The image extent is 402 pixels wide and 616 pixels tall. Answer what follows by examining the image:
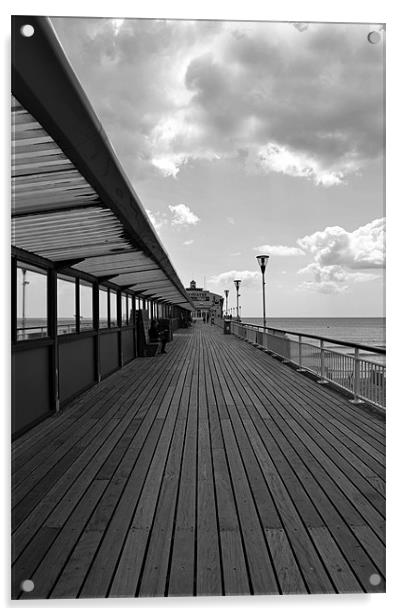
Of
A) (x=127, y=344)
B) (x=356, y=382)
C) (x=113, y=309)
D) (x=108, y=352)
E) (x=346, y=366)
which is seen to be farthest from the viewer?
(x=127, y=344)

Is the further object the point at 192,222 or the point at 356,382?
the point at 356,382

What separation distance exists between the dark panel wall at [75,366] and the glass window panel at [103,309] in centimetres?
75

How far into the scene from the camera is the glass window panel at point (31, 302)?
11.6ft

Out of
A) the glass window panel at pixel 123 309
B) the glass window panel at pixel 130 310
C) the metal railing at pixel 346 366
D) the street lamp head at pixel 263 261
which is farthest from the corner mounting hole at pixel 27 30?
the street lamp head at pixel 263 261

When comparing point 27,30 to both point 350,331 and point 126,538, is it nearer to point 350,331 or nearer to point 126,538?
point 126,538

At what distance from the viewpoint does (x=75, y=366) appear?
16.5 ft

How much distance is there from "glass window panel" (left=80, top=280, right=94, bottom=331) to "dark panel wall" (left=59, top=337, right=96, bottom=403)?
226mm

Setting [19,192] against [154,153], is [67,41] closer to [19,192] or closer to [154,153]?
[154,153]

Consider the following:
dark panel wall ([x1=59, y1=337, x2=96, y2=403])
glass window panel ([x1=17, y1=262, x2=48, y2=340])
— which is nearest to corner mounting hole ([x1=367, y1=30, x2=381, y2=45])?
glass window panel ([x1=17, y1=262, x2=48, y2=340])

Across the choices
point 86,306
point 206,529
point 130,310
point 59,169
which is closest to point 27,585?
point 206,529

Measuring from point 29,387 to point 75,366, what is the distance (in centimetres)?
138

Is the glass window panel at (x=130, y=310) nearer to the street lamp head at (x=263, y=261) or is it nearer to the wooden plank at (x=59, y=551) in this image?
the street lamp head at (x=263, y=261)

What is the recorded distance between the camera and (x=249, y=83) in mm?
1998

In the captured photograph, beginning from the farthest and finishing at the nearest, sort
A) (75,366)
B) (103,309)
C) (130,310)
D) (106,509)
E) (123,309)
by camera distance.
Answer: (130,310) → (123,309) → (103,309) → (75,366) → (106,509)
